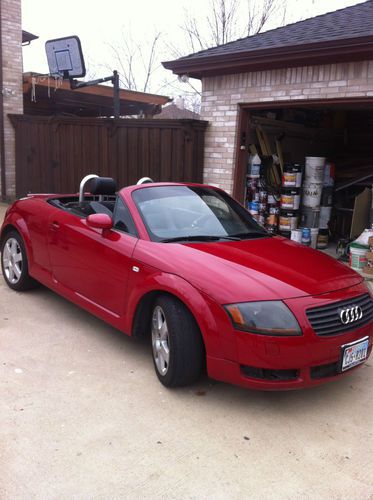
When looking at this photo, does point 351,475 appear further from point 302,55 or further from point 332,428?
point 302,55

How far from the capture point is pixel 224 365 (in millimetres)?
2963

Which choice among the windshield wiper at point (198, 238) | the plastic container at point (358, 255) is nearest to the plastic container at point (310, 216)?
the plastic container at point (358, 255)

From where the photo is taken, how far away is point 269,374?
116 inches

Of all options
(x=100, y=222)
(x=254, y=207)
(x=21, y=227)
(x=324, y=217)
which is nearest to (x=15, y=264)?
(x=21, y=227)

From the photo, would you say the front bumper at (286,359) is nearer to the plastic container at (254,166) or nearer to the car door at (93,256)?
the car door at (93,256)

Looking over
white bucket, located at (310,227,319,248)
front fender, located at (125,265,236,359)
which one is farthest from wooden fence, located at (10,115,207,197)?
front fender, located at (125,265,236,359)

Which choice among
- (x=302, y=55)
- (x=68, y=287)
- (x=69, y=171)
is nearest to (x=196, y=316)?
(x=68, y=287)

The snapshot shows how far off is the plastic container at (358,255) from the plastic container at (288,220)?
1732 mm

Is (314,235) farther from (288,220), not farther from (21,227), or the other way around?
(21,227)

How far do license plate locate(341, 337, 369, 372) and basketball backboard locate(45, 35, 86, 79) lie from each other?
8.82m

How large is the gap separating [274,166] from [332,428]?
6576mm

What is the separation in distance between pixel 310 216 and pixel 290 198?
0.54 meters

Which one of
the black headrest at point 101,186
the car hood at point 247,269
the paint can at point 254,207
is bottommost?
the paint can at point 254,207

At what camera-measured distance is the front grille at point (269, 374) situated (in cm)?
293
